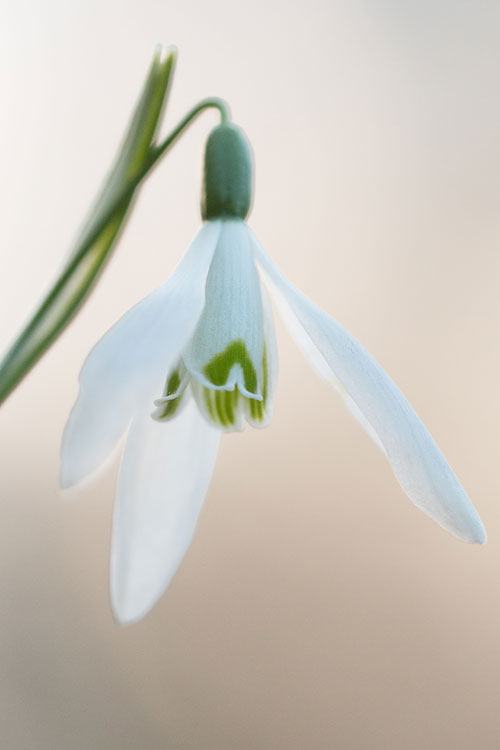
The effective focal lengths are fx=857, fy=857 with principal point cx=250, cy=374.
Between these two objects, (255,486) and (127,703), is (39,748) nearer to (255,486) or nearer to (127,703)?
(127,703)

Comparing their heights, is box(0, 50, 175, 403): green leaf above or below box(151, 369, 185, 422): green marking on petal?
above

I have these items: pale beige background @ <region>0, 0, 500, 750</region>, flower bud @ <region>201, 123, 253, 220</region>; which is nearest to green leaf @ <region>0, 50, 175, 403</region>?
flower bud @ <region>201, 123, 253, 220</region>

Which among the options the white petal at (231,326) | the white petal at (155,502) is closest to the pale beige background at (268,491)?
the white petal at (155,502)

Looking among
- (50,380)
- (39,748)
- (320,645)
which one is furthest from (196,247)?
(39,748)

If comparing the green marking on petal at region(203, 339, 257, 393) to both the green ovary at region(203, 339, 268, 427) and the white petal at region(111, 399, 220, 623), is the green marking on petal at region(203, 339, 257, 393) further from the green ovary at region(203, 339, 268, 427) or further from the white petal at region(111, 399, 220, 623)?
the white petal at region(111, 399, 220, 623)

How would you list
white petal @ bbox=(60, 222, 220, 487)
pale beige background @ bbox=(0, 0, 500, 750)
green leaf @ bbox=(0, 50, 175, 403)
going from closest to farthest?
white petal @ bbox=(60, 222, 220, 487) < green leaf @ bbox=(0, 50, 175, 403) < pale beige background @ bbox=(0, 0, 500, 750)

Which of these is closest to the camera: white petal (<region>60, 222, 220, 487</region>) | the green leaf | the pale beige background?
white petal (<region>60, 222, 220, 487</region>)
